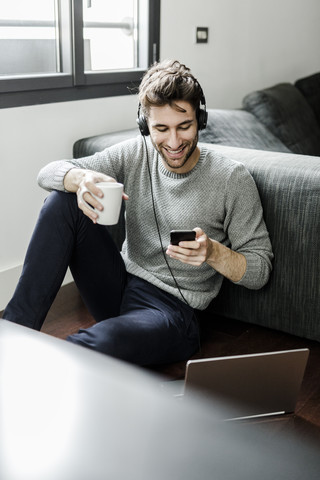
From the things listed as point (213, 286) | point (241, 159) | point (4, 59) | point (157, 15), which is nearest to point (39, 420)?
point (213, 286)

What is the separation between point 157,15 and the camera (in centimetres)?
255

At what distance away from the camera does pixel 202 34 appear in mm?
2855

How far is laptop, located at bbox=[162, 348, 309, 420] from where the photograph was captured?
114 centimetres

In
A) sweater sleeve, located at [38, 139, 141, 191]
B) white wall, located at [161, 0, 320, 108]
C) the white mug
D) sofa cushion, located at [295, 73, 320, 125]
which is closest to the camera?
the white mug

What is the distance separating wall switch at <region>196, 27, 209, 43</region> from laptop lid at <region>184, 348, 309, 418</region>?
191 cm

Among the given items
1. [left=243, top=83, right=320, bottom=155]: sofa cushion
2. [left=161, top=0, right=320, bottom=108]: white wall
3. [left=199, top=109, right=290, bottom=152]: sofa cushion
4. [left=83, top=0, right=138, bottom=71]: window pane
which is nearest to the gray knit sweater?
[left=199, top=109, right=290, bottom=152]: sofa cushion

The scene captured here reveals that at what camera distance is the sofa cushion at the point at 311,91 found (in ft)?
11.3

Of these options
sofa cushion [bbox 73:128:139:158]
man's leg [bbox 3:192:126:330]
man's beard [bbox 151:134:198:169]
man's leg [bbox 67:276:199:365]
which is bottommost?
man's leg [bbox 67:276:199:365]

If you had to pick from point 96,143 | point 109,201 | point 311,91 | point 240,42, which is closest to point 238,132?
point 96,143

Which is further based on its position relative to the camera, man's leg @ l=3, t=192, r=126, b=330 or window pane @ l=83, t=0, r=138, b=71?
window pane @ l=83, t=0, r=138, b=71

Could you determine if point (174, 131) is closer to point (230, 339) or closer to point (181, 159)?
point (181, 159)

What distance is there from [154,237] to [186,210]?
133 mm

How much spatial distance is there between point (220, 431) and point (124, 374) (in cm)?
9

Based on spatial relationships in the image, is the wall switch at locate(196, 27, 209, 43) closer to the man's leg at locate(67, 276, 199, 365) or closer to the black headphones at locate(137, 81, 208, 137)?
the black headphones at locate(137, 81, 208, 137)
